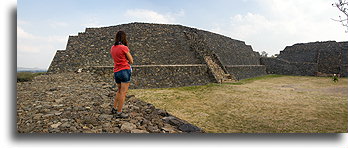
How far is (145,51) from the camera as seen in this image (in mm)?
14641

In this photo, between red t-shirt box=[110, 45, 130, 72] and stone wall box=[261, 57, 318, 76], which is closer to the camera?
red t-shirt box=[110, 45, 130, 72]

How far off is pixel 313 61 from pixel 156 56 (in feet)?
79.2

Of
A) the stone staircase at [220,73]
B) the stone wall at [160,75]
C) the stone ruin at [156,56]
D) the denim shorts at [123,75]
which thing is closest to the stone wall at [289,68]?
the stone ruin at [156,56]

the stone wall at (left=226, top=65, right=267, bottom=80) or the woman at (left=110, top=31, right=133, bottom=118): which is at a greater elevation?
the stone wall at (left=226, top=65, right=267, bottom=80)

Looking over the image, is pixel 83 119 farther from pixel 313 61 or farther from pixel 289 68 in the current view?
pixel 313 61

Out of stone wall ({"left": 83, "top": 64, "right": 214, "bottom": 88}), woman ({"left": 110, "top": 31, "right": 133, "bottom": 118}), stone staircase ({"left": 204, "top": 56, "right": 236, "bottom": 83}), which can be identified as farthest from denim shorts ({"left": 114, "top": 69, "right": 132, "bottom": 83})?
stone staircase ({"left": 204, "top": 56, "right": 236, "bottom": 83})

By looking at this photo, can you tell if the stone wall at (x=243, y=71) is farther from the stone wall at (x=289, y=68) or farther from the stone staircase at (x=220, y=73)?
the stone wall at (x=289, y=68)

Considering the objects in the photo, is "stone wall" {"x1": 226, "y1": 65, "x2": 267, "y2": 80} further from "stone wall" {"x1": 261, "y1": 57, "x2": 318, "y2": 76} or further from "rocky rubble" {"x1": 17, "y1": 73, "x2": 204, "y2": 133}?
"rocky rubble" {"x1": 17, "y1": 73, "x2": 204, "y2": 133}

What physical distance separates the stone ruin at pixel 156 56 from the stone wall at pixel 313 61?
8.84 m

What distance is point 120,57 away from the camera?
3.10 meters

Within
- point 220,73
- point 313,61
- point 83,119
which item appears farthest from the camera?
point 313,61

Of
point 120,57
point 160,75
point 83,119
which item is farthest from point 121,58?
point 160,75

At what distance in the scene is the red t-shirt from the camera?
121 inches

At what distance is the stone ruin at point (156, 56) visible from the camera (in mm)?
11546
